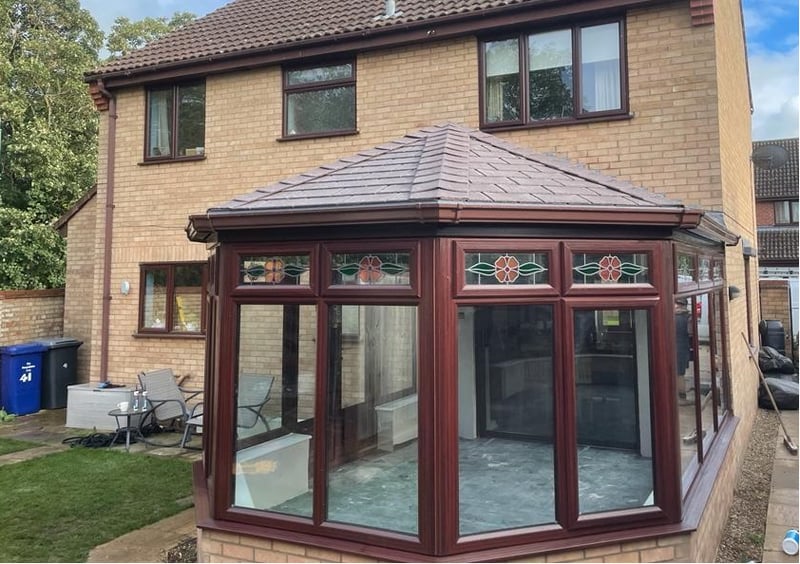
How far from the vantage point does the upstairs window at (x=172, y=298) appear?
954cm

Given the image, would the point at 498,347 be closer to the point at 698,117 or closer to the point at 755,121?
the point at 698,117

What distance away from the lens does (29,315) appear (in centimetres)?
1166

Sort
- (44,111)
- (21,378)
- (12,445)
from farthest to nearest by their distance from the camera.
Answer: (44,111) < (21,378) < (12,445)

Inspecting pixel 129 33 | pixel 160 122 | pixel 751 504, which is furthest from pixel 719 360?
pixel 129 33

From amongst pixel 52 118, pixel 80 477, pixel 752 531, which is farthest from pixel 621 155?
pixel 52 118

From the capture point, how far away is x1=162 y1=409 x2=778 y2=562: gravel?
16.0 feet

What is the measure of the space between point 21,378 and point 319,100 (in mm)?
7198

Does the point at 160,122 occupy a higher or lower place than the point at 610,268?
higher

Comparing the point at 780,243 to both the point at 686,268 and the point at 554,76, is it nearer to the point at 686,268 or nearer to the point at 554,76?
the point at 554,76

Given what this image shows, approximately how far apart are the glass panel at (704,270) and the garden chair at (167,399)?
649cm

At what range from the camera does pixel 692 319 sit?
5.16m

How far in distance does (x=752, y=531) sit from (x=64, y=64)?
2156cm

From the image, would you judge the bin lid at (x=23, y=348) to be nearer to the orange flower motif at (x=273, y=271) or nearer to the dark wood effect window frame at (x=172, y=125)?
the dark wood effect window frame at (x=172, y=125)

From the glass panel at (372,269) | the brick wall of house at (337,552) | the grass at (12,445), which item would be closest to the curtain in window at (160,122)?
the grass at (12,445)
